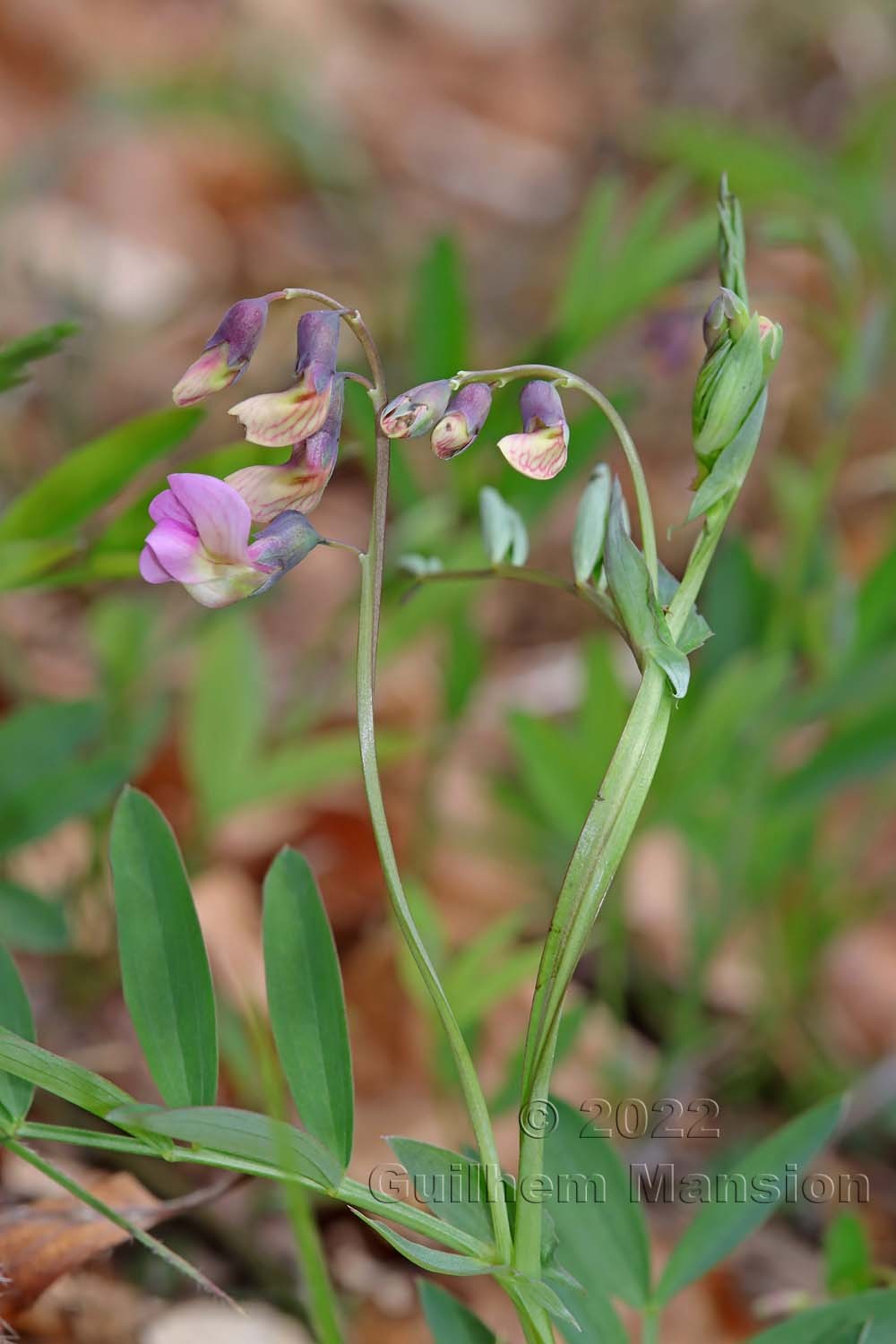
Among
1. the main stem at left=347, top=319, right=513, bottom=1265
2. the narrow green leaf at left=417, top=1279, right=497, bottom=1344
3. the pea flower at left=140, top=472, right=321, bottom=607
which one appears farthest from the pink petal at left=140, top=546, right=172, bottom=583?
the narrow green leaf at left=417, top=1279, right=497, bottom=1344

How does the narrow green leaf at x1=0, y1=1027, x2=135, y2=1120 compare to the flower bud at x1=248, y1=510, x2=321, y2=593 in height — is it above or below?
below

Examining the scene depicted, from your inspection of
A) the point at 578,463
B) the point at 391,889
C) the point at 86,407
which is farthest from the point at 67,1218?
the point at 86,407

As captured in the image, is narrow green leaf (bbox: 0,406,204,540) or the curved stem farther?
narrow green leaf (bbox: 0,406,204,540)

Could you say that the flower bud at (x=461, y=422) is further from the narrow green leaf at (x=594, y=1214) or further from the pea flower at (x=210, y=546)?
the narrow green leaf at (x=594, y=1214)

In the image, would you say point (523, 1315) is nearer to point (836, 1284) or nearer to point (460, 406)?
point (836, 1284)

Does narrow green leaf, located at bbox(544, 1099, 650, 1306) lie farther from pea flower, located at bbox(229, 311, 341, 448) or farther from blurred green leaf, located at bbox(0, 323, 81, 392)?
blurred green leaf, located at bbox(0, 323, 81, 392)
